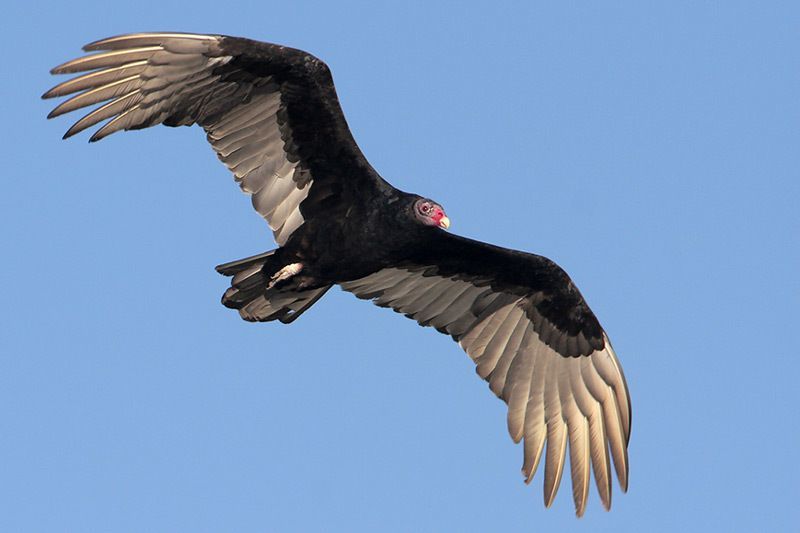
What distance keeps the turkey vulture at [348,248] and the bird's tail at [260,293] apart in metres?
0.01

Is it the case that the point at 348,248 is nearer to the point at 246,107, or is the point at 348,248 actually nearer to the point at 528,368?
the point at 246,107

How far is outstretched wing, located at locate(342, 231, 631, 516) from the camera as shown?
38.0 feet

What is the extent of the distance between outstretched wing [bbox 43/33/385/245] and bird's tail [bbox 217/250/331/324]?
26 cm

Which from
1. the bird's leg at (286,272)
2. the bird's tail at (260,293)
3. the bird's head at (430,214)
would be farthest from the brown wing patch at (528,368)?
the bird's head at (430,214)

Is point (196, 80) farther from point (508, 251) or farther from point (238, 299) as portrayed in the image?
point (508, 251)

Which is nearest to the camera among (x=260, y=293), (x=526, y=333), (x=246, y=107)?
(x=246, y=107)

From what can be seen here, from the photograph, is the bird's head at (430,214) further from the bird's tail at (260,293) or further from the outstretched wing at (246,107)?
the bird's tail at (260,293)

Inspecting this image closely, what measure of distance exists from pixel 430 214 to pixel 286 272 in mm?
1212

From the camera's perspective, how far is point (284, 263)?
1098cm

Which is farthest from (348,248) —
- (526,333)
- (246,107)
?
(526,333)

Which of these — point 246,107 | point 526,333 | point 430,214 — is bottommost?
point 430,214

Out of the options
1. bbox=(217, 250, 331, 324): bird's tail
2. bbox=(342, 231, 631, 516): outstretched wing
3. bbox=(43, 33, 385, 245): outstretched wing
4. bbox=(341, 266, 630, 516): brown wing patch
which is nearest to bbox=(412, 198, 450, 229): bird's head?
bbox=(43, 33, 385, 245): outstretched wing

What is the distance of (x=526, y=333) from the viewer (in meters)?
12.1

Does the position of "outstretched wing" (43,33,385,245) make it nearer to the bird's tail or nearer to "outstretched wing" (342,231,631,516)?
the bird's tail
